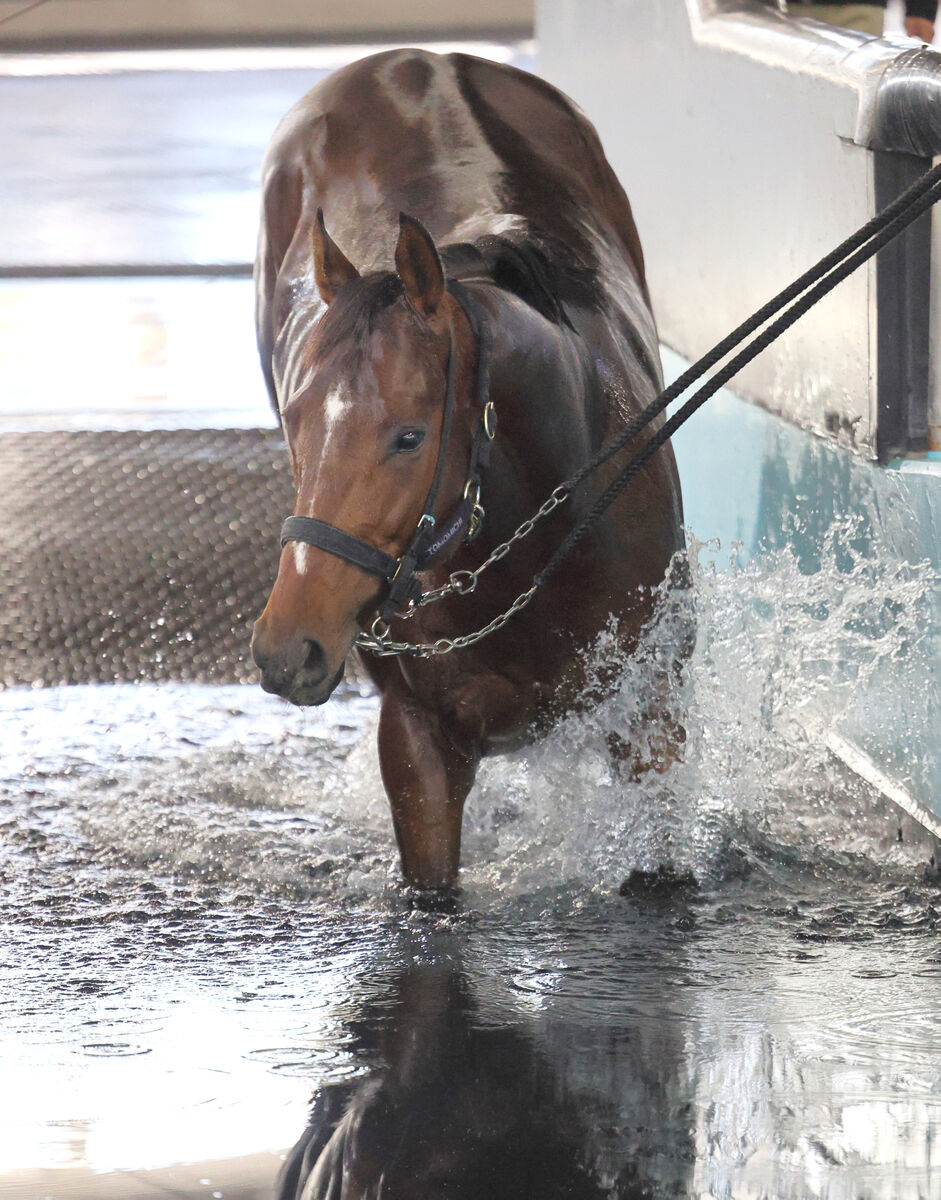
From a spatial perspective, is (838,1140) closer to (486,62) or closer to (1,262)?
(486,62)

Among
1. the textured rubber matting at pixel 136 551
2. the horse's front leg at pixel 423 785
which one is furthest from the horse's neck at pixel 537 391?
the textured rubber matting at pixel 136 551

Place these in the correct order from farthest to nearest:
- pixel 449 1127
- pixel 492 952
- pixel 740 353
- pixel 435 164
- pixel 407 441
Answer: pixel 435 164 < pixel 492 952 < pixel 740 353 < pixel 407 441 < pixel 449 1127

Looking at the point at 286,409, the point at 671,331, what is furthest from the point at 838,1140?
the point at 671,331

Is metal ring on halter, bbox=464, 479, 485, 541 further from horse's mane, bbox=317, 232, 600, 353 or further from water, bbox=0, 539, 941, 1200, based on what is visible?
water, bbox=0, 539, 941, 1200

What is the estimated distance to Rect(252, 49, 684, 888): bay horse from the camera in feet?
7.85

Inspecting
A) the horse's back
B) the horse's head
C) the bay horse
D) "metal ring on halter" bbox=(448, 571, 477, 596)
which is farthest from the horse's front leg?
the horse's back

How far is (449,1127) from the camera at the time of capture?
219 cm

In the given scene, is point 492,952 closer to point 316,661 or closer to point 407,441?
point 316,661

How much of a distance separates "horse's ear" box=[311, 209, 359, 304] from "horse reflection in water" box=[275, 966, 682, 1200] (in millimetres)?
1087

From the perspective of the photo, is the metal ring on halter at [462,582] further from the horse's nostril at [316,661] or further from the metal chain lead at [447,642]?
the horse's nostril at [316,661]

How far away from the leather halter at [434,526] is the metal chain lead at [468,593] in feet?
0.30

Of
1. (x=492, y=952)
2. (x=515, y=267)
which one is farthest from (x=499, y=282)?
(x=492, y=952)

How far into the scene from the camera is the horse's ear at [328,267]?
103 inches

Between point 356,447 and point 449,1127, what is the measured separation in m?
0.90
